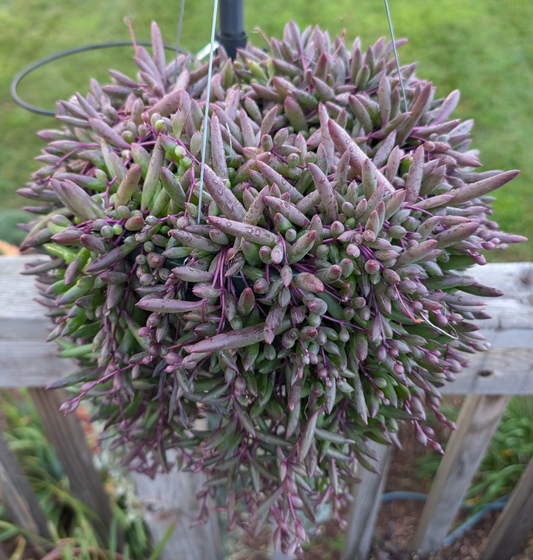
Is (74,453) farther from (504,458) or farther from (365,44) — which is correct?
(365,44)

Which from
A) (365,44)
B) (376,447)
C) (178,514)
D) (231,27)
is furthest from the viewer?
(365,44)

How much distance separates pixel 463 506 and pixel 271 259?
4.86 ft

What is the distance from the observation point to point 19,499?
1246 millimetres

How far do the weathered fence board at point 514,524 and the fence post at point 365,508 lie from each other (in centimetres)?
32

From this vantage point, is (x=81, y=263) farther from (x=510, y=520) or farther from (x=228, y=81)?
(x=510, y=520)

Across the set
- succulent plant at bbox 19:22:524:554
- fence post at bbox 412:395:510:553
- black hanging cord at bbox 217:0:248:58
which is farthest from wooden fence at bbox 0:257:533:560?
black hanging cord at bbox 217:0:248:58

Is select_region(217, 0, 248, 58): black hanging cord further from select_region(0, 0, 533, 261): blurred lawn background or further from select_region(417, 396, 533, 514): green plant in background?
select_region(0, 0, 533, 261): blurred lawn background

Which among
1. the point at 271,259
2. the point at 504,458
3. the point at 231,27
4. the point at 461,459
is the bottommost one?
the point at 504,458

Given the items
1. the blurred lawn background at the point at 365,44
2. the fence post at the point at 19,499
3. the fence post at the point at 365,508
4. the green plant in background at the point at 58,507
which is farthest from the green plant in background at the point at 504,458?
the fence post at the point at 19,499

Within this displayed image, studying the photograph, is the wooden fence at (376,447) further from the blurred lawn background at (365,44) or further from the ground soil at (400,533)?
the blurred lawn background at (365,44)

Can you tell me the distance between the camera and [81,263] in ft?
2.02

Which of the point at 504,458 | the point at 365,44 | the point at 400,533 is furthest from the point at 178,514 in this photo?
the point at 365,44

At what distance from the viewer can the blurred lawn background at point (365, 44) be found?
7.68 ft

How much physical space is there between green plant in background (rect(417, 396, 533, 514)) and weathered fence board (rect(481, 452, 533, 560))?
251 mm
